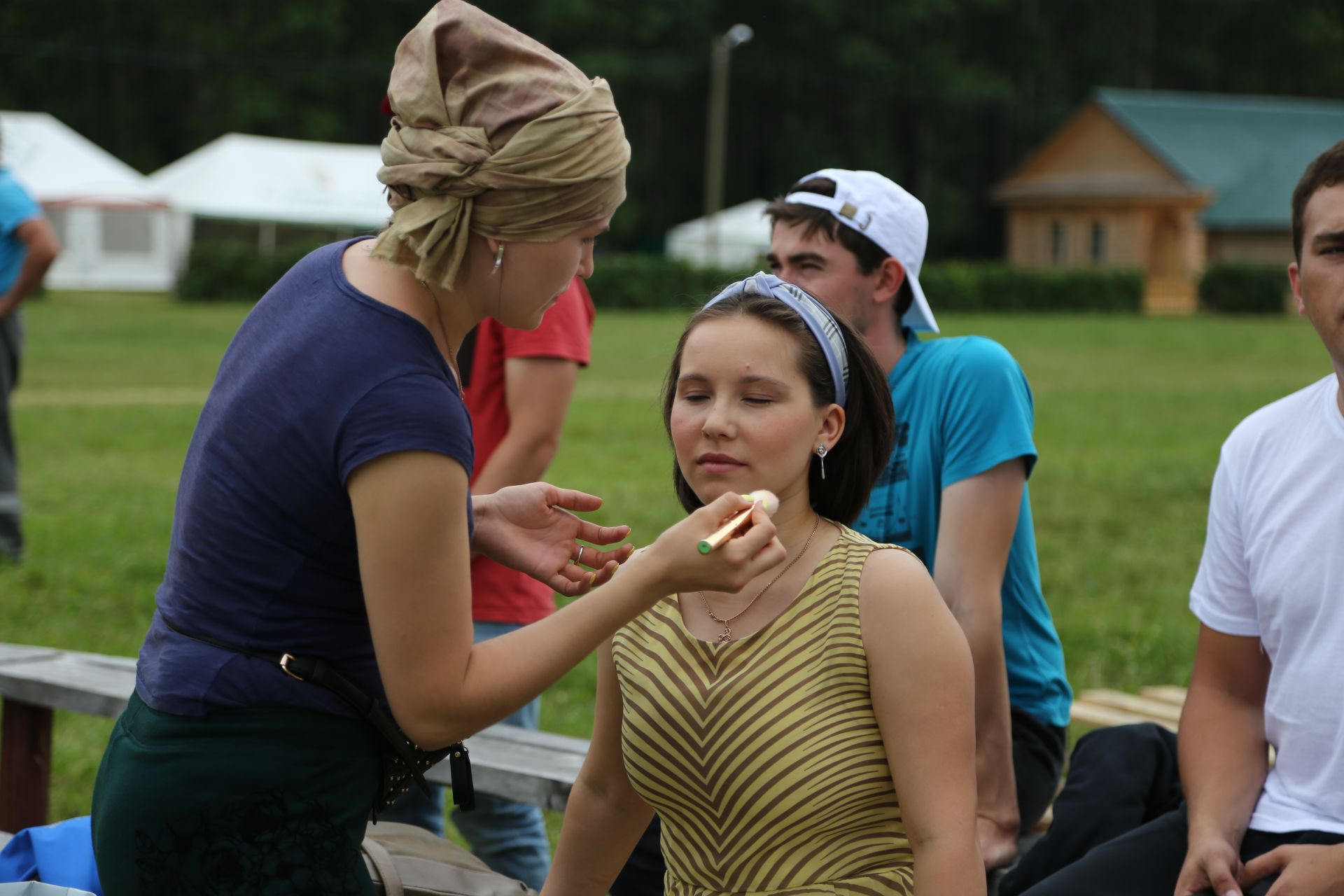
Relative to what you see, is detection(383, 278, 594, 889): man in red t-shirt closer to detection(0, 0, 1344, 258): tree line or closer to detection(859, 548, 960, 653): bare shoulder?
detection(859, 548, 960, 653): bare shoulder

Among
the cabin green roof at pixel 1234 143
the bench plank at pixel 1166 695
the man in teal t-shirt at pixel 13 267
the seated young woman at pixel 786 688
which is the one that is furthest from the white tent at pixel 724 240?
the seated young woman at pixel 786 688

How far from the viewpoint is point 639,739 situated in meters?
2.46

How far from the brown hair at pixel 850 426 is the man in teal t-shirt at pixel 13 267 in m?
6.13

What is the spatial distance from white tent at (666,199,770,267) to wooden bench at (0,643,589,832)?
40.5 meters

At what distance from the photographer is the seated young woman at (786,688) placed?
2.33 m

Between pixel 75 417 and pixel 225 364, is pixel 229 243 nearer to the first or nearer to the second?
pixel 75 417

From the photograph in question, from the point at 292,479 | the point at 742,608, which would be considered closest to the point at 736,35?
the point at 742,608

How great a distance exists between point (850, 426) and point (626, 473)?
9.62 metres

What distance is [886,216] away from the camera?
3645mm

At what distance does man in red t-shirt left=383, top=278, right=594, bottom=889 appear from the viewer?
3.96m

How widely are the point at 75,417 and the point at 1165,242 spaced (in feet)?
163

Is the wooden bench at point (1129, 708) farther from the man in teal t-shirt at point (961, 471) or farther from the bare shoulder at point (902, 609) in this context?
the bare shoulder at point (902, 609)

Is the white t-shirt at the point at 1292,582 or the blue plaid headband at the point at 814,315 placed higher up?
the blue plaid headband at the point at 814,315

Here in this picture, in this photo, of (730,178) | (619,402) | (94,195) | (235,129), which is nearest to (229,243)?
(94,195)
